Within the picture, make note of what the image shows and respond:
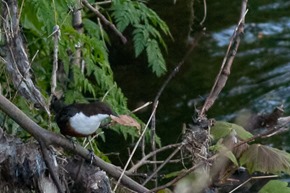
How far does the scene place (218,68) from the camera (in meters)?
7.66

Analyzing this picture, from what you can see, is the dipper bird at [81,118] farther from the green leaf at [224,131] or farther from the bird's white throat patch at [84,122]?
the green leaf at [224,131]

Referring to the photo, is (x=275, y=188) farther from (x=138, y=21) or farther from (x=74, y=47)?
(x=138, y=21)

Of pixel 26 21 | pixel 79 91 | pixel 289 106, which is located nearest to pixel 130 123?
pixel 26 21

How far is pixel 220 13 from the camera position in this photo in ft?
28.9

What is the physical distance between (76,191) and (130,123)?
0.31 meters

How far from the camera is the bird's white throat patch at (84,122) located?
122 inches

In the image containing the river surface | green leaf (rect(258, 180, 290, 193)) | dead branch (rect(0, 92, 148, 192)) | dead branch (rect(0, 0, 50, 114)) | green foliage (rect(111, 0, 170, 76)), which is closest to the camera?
dead branch (rect(0, 92, 148, 192))

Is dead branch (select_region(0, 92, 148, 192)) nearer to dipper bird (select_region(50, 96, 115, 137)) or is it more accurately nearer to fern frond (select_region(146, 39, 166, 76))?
dipper bird (select_region(50, 96, 115, 137))

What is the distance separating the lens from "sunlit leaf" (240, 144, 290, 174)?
330 cm

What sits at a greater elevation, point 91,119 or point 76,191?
point 91,119

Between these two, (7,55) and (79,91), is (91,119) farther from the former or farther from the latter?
(79,91)

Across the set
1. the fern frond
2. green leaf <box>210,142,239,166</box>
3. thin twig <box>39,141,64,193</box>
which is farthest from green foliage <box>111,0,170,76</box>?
thin twig <box>39,141,64,193</box>

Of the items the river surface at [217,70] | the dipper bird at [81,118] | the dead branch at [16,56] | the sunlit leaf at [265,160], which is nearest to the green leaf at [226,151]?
the sunlit leaf at [265,160]

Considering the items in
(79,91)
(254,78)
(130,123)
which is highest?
(130,123)
